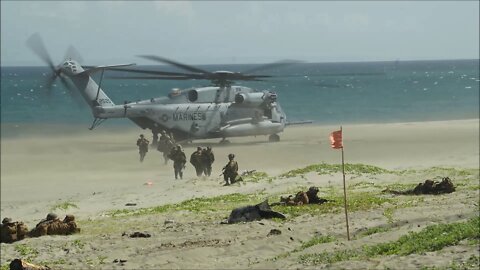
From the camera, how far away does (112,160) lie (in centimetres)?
2959

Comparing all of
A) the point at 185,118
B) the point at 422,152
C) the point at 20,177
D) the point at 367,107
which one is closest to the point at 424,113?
the point at 367,107

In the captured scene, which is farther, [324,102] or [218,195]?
[324,102]

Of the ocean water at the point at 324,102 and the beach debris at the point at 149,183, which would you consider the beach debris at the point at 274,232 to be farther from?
the ocean water at the point at 324,102

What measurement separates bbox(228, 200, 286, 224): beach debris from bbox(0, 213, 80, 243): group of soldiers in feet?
10.5

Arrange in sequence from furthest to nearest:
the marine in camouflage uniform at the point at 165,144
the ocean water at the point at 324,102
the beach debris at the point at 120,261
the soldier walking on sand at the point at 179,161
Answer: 1. the ocean water at the point at 324,102
2. the marine in camouflage uniform at the point at 165,144
3. the soldier walking on sand at the point at 179,161
4. the beach debris at the point at 120,261

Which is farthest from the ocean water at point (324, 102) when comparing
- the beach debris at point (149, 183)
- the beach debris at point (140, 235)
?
the beach debris at point (140, 235)

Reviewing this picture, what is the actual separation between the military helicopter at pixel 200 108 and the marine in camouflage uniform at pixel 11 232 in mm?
7577

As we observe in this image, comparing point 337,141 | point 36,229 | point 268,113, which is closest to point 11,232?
point 36,229

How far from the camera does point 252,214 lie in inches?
645

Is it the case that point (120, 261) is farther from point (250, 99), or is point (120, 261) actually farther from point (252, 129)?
point (252, 129)

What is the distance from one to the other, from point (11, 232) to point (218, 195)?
20.6ft

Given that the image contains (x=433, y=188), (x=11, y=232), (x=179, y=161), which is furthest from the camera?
(x=179, y=161)

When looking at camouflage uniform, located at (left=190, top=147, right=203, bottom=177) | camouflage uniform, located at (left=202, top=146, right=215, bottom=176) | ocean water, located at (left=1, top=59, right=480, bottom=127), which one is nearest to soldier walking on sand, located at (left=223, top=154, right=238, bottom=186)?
camouflage uniform, located at (left=202, top=146, right=215, bottom=176)

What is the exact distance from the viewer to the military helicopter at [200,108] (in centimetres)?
2483
